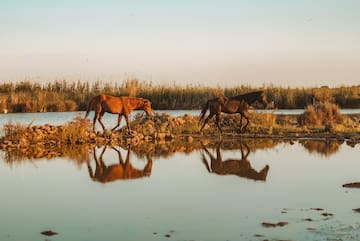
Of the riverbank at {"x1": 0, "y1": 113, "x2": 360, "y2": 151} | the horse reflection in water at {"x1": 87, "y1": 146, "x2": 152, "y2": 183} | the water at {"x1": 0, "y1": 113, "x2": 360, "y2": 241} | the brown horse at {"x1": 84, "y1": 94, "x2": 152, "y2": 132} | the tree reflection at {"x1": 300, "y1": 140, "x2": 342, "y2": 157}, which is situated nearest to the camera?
the water at {"x1": 0, "y1": 113, "x2": 360, "y2": 241}

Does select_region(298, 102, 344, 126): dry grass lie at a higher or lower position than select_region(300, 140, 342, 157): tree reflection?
higher

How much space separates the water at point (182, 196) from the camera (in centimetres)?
723

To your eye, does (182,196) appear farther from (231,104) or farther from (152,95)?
(152,95)

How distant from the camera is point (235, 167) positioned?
1314cm

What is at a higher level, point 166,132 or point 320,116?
point 320,116

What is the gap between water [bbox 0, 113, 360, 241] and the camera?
7227 mm

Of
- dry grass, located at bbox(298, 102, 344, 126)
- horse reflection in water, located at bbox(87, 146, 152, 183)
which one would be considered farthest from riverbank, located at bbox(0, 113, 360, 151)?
horse reflection in water, located at bbox(87, 146, 152, 183)

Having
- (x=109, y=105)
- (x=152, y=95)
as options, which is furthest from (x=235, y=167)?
(x=152, y=95)

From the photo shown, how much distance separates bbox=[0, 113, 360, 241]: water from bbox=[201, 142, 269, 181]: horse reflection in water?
22 mm

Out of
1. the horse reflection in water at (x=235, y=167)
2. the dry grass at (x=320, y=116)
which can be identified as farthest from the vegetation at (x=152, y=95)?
the horse reflection in water at (x=235, y=167)

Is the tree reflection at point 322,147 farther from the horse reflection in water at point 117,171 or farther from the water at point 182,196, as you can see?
the horse reflection in water at point 117,171

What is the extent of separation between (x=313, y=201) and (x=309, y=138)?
1154cm

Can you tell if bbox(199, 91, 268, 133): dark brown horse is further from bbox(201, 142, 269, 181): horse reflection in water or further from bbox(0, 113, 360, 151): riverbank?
bbox(201, 142, 269, 181): horse reflection in water

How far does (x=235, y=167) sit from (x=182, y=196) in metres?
3.80
